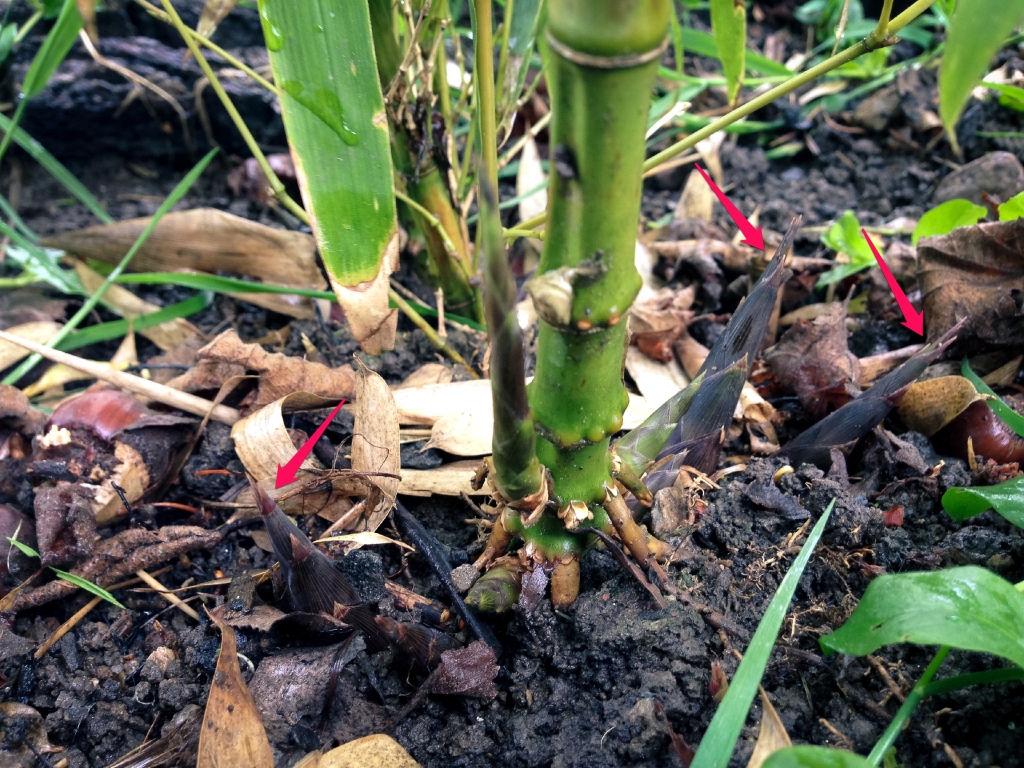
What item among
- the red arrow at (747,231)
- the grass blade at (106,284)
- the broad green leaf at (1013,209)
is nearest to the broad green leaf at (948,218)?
the broad green leaf at (1013,209)

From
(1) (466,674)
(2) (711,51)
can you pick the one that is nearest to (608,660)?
(1) (466,674)

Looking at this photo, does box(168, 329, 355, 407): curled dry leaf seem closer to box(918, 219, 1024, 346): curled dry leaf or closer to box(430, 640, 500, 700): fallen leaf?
box(430, 640, 500, 700): fallen leaf

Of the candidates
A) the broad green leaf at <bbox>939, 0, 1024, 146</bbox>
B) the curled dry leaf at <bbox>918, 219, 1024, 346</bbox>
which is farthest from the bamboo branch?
the curled dry leaf at <bbox>918, 219, 1024, 346</bbox>

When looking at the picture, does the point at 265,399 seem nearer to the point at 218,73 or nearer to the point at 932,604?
the point at 932,604

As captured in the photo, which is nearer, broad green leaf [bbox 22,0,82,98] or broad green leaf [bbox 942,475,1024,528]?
broad green leaf [bbox 942,475,1024,528]

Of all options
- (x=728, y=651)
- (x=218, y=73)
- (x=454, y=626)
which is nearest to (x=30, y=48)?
(x=218, y=73)

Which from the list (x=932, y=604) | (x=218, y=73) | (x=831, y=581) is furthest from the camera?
(x=218, y=73)
